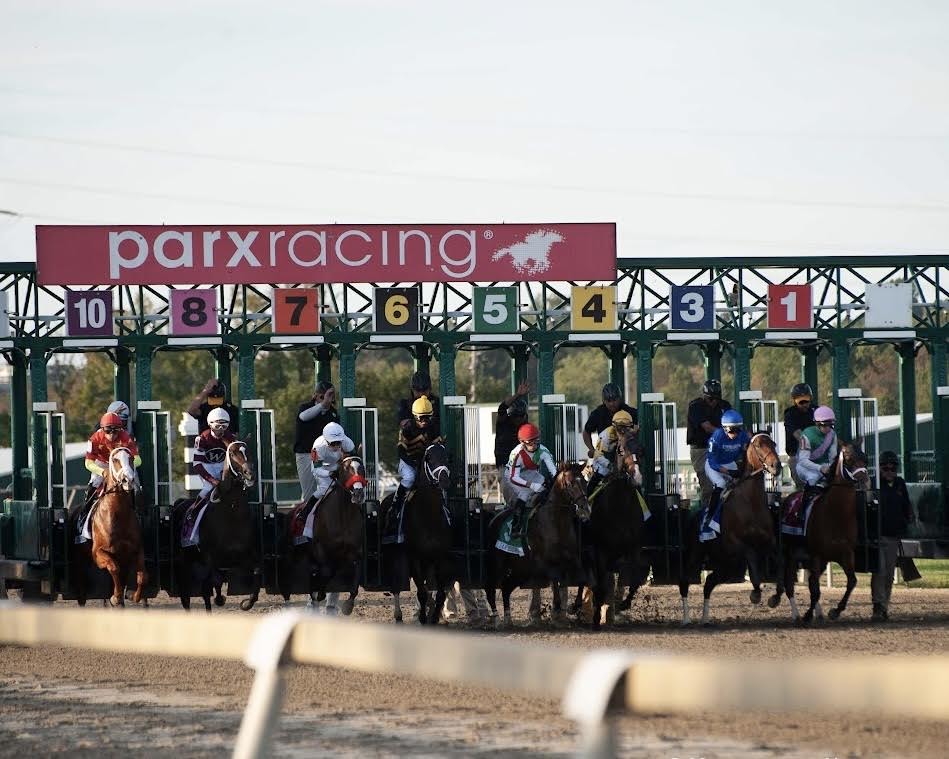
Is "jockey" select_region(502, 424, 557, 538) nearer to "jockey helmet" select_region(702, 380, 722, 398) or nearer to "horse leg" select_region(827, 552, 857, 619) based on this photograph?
"jockey helmet" select_region(702, 380, 722, 398)

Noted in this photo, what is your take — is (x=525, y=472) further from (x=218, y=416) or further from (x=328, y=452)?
(x=218, y=416)

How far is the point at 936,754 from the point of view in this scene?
374 centimetres

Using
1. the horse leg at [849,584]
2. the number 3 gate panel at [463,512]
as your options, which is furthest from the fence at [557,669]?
the horse leg at [849,584]

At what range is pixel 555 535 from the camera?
1428 centimetres

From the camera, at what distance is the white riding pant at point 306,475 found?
1491cm

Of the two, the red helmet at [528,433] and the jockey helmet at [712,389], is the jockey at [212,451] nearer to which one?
the red helmet at [528,433]

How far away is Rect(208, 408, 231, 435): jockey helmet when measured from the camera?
14.5m

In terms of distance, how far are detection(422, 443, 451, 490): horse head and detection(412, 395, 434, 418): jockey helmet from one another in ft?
1.32

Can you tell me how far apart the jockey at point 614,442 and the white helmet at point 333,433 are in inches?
84.4

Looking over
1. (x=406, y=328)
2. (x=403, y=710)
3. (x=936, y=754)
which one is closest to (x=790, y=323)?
(x=406, y=328)

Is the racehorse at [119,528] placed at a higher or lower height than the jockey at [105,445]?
lower

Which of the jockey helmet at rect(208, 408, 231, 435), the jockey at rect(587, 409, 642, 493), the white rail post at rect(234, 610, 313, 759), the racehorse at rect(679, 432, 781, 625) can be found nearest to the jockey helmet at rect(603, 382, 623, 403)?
the jockey at rect(587, 409, 642, 493)

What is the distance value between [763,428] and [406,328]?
351 centimetres

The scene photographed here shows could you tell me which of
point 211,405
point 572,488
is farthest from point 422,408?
point 211,405
